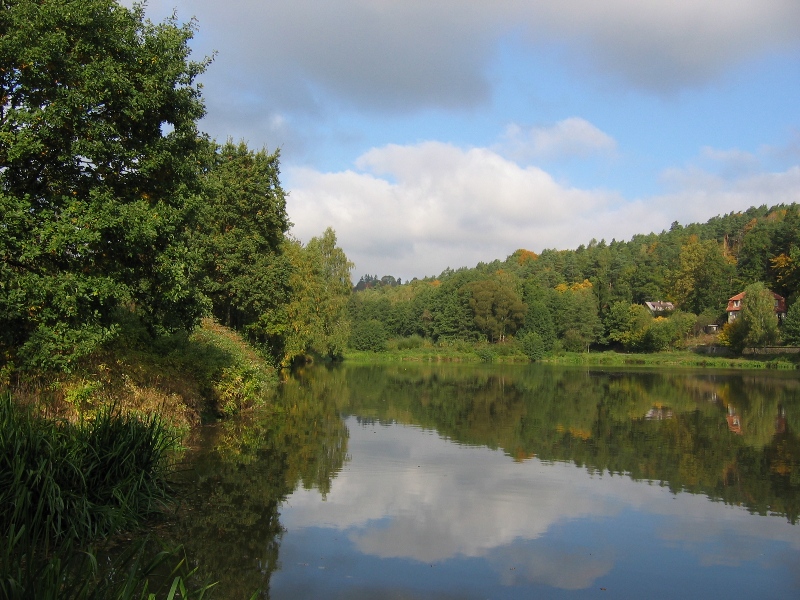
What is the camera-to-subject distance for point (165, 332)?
A: 533 inches

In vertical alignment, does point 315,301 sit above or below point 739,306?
below

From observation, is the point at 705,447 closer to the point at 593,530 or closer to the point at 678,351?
the point at 593,530

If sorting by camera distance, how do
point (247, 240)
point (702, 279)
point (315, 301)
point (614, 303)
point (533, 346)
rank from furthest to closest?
1. point (702, 279)
2. point (614, 303)
3. point (533, 346)
4. point (315, 301)
5. point (247, 240)

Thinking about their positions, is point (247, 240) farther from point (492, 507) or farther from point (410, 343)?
point (410, 343)

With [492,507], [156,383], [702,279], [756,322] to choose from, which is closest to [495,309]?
[702,279]

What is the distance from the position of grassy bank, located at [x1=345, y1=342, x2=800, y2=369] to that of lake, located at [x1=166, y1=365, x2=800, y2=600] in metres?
47.4

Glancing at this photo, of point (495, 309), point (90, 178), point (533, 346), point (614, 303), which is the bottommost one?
point (533, 346)

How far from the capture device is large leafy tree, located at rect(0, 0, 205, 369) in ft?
35.7

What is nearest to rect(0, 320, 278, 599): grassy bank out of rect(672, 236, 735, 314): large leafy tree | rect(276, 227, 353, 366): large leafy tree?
rect(276, 227, 353, 366): large leafy tree

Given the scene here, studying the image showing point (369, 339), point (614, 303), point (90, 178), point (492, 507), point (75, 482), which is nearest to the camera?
point (75, 482)

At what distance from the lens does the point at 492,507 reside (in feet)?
36.3

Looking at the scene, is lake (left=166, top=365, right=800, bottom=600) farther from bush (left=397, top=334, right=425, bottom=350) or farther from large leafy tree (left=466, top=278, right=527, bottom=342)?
large leafy tree (left=466, top=278, right=527, bottom=342)

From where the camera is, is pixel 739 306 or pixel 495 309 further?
pixel 495 309

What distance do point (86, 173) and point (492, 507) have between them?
9062 millimetres
